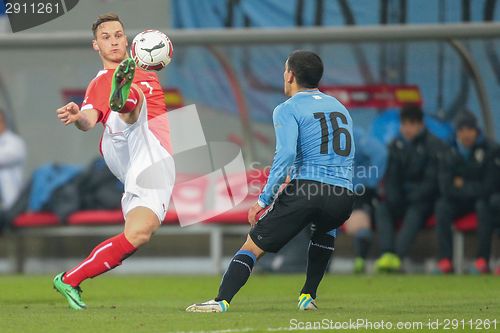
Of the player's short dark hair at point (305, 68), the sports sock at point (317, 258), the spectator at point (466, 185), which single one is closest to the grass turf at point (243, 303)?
the sports sock at point (317, 258)

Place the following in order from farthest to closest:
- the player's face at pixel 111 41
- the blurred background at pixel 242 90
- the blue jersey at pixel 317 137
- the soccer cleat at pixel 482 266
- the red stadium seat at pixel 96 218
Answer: the red stadium seat at pixel 96 218
the blurred background at pixel 242 90
the soccer cleat at pixel 482 266
the player's face at pixel 111 41
the blue jersey at pixel 317 137

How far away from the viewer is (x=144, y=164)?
9.02 meters

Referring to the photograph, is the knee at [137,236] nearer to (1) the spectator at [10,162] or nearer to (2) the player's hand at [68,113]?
(2) the player's hand at [68,113]

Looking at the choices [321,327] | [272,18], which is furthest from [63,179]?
[321,327]

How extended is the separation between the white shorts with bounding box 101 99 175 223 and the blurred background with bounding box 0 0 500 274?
18.3 feet

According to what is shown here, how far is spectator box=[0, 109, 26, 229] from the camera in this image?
16062 mm

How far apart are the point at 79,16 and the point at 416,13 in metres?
4.21

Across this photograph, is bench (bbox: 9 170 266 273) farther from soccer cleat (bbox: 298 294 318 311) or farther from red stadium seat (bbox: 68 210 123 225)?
soccer cleat (bbox: 298 294 318 311)

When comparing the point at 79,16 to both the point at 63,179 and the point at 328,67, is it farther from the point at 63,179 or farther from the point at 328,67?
the point at 328,67

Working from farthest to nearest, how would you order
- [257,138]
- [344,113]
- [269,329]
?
[257,138]
[344,113]
[269,329]

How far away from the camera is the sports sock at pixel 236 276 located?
8203mm

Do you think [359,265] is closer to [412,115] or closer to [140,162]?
[412,115]

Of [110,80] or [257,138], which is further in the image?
[257,138]

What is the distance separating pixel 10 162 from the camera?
16.1 m
